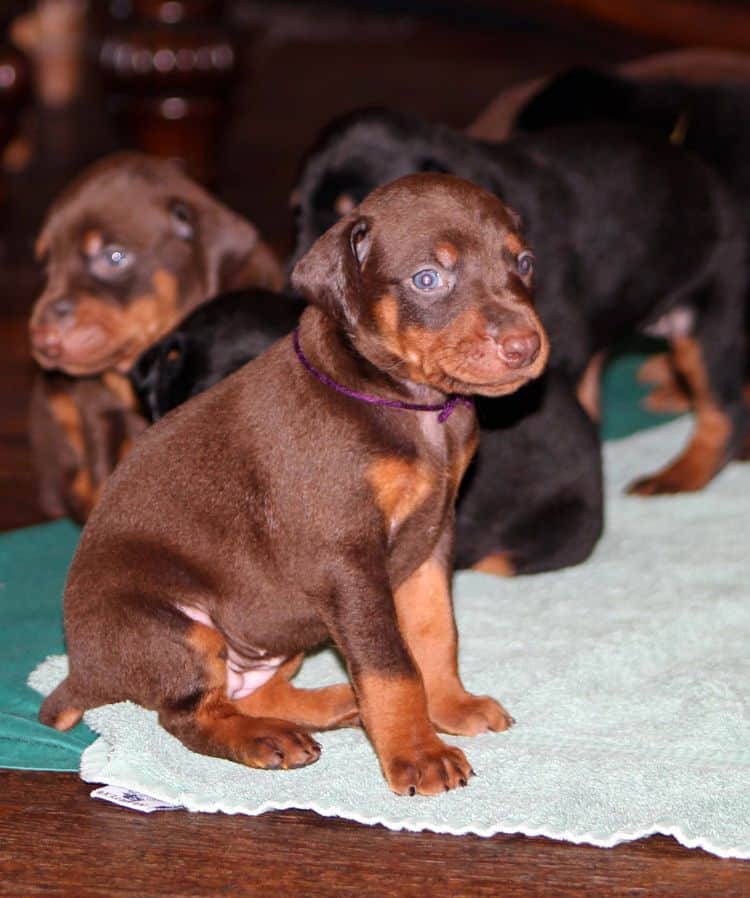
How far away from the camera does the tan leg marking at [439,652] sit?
136 inches

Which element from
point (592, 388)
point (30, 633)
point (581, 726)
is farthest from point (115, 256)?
point (581, 726)

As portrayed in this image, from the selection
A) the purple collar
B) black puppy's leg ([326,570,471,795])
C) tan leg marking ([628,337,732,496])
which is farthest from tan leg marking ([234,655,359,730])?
tan leg marking ([628,337,732,496])

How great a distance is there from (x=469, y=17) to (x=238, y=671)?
10645mm

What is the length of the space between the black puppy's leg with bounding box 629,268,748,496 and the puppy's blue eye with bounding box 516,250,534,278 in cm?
167

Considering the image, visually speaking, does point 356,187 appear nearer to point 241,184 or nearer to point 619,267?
point 619,267

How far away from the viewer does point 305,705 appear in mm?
3541

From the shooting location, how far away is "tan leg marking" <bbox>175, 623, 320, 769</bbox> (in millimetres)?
3281

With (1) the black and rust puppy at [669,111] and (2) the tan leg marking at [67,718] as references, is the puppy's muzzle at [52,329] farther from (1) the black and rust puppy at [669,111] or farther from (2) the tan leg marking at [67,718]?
(1) the black and rust puppy at [669,111]

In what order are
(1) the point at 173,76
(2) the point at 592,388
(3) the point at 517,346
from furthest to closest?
(1) the point at 173,76, (2) the point at 592,388, (3) the point at 517,346

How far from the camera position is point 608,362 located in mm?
6152

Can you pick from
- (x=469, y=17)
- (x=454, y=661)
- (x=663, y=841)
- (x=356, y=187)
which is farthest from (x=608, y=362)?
(x=469, y=17)

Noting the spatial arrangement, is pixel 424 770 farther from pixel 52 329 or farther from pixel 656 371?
pixel 656 371

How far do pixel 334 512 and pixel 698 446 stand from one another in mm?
1992

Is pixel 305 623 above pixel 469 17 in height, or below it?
above
